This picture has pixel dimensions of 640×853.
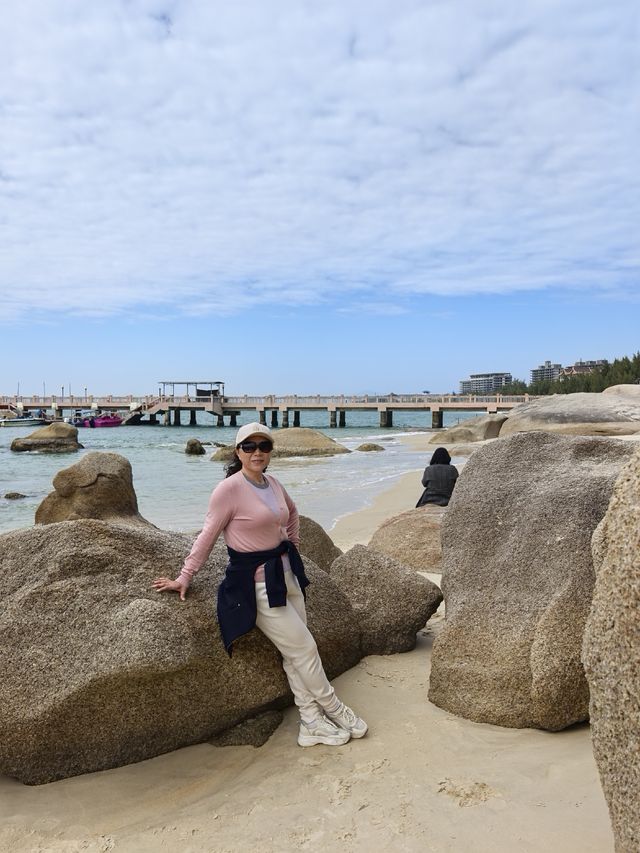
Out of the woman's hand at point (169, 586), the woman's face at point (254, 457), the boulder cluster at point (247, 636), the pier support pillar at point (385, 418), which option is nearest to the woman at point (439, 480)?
the boulder cluster at point (247, 636)

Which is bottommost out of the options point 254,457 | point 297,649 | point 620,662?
point 297,649

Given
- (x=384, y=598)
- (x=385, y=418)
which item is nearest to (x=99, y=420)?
(x=385, y=418)

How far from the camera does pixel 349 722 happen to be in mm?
4215

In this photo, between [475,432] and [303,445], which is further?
[475,432]

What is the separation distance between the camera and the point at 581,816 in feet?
10.7

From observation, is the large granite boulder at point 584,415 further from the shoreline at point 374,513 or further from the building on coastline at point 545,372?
the building on coastline at point 545,372

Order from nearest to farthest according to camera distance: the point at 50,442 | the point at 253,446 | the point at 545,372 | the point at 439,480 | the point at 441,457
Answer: the point at 253,446 < the point at 441,457 < the point at 439,480 < the point at 50,442 < the point at 545,372

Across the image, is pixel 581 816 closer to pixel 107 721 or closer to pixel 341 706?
pixel 341 706

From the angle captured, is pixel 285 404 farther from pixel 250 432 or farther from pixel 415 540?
pixel 250 432

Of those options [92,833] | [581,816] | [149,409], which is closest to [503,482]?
[581,816]

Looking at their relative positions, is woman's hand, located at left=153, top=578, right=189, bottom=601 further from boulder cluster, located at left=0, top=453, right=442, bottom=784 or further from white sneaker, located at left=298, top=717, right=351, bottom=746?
white sneaker, located at left=298, top=717, right=351, bottom=746

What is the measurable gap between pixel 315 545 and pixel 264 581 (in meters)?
3.67

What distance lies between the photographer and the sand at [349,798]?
3242 millimetres

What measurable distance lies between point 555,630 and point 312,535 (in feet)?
12.9
